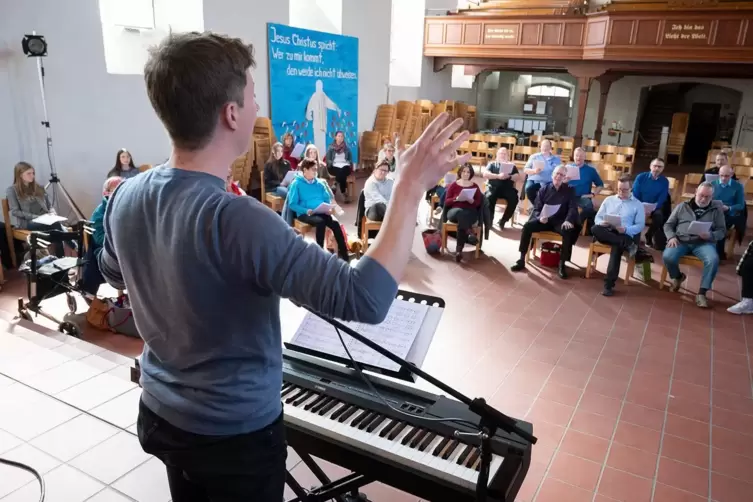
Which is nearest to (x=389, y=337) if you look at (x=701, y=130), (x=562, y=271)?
(x=562, y=271)

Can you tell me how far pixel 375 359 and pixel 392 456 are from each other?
311mm

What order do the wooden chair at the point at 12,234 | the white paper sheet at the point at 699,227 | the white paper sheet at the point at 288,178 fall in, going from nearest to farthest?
the white paper sheet at the point at 699,227
the wooden chair at the point at 12,234
the white paper sheet at the point at 288,178

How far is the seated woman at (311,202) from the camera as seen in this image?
5794mm

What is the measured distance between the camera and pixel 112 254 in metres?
1.15

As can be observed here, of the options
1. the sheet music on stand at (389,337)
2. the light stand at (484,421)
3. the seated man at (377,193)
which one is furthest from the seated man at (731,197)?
the light stand at (484,421)

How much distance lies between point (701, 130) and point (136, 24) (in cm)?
1511

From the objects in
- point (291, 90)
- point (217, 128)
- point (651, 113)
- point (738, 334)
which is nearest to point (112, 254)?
point (217, 128)

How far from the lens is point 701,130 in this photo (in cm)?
1562

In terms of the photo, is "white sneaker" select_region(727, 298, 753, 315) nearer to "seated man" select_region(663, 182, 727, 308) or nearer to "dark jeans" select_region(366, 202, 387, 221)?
"seated man" select_region(663, 182, 727, 308)

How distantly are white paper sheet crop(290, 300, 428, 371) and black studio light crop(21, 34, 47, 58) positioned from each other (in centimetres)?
486

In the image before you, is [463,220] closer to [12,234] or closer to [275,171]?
[275,171]

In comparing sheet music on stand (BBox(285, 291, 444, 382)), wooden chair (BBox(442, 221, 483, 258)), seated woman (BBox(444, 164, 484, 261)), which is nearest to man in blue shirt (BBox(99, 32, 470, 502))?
sheet music on stand (BBox(285, 291, 444, 382))

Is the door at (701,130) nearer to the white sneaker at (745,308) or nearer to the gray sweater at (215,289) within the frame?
the white sneaker at (745,308)

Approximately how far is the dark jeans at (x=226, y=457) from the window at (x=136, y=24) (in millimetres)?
6465
